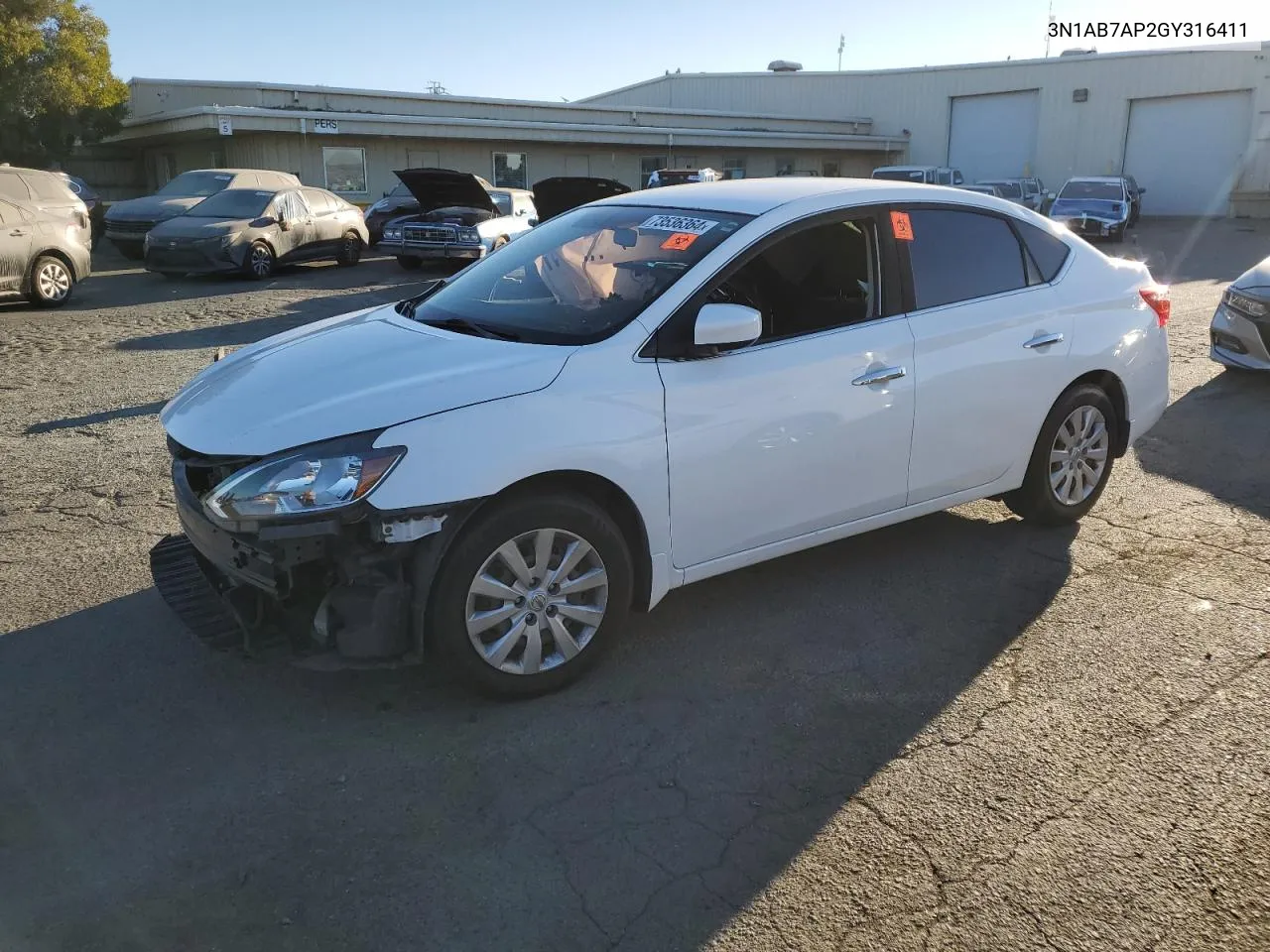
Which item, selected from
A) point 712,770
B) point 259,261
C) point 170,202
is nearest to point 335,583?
point 712,770

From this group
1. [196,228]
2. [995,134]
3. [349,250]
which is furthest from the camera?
[995,134]

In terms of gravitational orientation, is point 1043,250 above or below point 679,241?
below

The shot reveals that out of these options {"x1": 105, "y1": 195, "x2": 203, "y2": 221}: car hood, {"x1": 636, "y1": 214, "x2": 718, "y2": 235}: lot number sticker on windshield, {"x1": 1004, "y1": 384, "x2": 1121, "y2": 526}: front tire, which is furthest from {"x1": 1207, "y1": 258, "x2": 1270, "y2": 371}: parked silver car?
{"x1": 105, "y1": 195, "x2": 203, "y2": 221}: car hood

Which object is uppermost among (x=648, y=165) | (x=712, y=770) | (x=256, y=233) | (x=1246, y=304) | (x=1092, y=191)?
(x=648, y=165)

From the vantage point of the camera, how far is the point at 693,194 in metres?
4.69

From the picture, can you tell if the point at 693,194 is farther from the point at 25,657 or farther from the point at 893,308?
the point at 25,657

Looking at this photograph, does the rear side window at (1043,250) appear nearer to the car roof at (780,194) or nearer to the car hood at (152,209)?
the car roof at (780,194)

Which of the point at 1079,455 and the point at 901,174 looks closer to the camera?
the point at 1079,455

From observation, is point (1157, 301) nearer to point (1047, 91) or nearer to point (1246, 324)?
point (1246, 324)

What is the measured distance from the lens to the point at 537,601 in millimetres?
3643

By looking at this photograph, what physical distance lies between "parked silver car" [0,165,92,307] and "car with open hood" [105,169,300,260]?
16.3ft

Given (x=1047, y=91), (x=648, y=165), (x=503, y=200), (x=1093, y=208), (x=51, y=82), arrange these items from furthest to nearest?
(x=1047, y=91), (x=648, y=165), (x=51, y=82), (x=1093, y=208), (x=503, y=200)

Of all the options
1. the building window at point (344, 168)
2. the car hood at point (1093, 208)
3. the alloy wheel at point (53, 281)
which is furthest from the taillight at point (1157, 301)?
the building window at point (344, 168)

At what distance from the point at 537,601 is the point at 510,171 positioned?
30.0 meters
